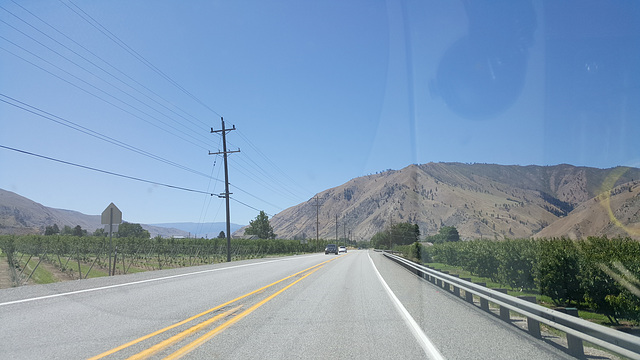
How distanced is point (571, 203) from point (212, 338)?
597ft

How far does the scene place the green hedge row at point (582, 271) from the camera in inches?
416

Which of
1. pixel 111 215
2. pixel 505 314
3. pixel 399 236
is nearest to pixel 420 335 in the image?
pixel 505 314

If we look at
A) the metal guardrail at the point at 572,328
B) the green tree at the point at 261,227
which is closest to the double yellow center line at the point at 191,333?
the metal guardrail at the point at 572,328

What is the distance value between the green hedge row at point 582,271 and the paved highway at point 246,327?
429 centimetres

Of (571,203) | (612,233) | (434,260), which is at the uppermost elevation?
(571,203)

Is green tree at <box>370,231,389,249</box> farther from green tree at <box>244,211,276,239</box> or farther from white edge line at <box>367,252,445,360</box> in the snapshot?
white edge line at <box>367,252,445,360</box>

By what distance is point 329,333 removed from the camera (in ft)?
22.8

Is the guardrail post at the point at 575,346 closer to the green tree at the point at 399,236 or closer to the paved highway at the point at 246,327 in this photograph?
the paved highway at the point at 246,327

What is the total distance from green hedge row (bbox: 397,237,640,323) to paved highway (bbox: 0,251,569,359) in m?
4.29

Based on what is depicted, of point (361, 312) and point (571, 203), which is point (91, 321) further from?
point (571, 203)

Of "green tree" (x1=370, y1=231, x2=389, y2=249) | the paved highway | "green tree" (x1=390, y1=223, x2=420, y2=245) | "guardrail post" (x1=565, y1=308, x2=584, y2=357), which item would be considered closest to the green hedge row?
the paved highway

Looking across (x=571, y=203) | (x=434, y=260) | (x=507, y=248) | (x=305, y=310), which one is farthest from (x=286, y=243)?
(x=571, y=203)

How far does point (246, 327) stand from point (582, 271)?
Result: 1124 cm

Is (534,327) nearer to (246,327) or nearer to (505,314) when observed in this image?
(505,314)
